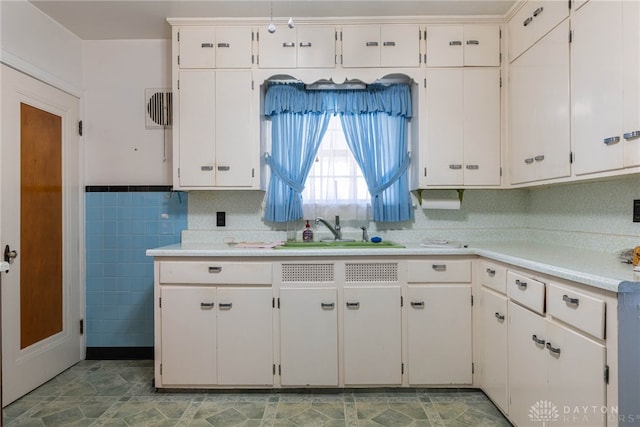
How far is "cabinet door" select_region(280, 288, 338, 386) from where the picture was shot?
85.4 inches

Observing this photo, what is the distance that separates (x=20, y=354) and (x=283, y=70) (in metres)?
2.54

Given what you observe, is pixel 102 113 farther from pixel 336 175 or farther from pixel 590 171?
pixel 590 171

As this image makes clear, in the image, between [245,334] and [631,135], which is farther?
[245,334]

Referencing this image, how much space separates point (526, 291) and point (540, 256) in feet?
0.79

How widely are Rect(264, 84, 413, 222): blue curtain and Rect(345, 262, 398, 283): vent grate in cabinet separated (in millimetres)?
547

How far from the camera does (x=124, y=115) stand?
2789mm

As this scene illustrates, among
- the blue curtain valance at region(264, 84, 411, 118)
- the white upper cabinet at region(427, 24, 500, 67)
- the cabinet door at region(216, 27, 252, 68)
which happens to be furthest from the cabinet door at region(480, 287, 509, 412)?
the cabinet door at region(216, 27, 252, 68)

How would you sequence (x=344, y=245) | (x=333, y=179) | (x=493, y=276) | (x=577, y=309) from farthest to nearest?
(x=333, y=179)
(x=344, y=245)
(x=493, y=276)
(x=577, y=309)

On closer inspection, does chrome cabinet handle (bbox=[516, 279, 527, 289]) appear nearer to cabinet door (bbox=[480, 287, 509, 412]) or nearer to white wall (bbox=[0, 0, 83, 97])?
cabinet door (bbox=[480, 287, 509, 412])

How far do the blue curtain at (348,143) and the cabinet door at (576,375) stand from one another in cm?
136

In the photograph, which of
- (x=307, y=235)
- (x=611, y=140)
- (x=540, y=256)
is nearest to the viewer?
(x=611, y=140)

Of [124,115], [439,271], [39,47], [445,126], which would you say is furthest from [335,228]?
[39,47]

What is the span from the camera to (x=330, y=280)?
2.19m

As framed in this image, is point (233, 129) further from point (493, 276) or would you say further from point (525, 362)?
point (525, 362)
